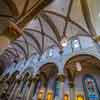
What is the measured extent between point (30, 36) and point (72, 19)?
5843 mm

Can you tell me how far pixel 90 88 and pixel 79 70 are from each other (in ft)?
7.54

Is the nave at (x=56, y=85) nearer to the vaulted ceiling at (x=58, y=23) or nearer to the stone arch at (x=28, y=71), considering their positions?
the stone arch at (x=28, y=71)

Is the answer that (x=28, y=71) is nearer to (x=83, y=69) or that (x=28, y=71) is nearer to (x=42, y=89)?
(x=42, y=89)

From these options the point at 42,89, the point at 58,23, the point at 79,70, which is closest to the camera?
the point at 79,70

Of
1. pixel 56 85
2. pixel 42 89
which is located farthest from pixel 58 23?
pixel 42 89

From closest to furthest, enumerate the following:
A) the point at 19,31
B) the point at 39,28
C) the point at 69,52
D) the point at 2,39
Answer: the point at 2,39
the point at 19,31
the point at 69,52
the point at 39,28

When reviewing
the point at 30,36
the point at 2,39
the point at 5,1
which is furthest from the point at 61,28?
the point at 2,39

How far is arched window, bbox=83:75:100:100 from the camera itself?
374 inches

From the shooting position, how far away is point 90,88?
10164 mm

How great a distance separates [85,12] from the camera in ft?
30.7

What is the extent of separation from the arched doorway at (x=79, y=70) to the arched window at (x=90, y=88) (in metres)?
0.27

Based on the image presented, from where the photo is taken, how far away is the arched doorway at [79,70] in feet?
32.7

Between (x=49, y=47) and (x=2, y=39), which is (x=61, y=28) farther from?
(x=2, y=39)

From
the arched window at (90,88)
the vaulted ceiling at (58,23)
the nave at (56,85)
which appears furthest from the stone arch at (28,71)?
the arched window at (90,88)
